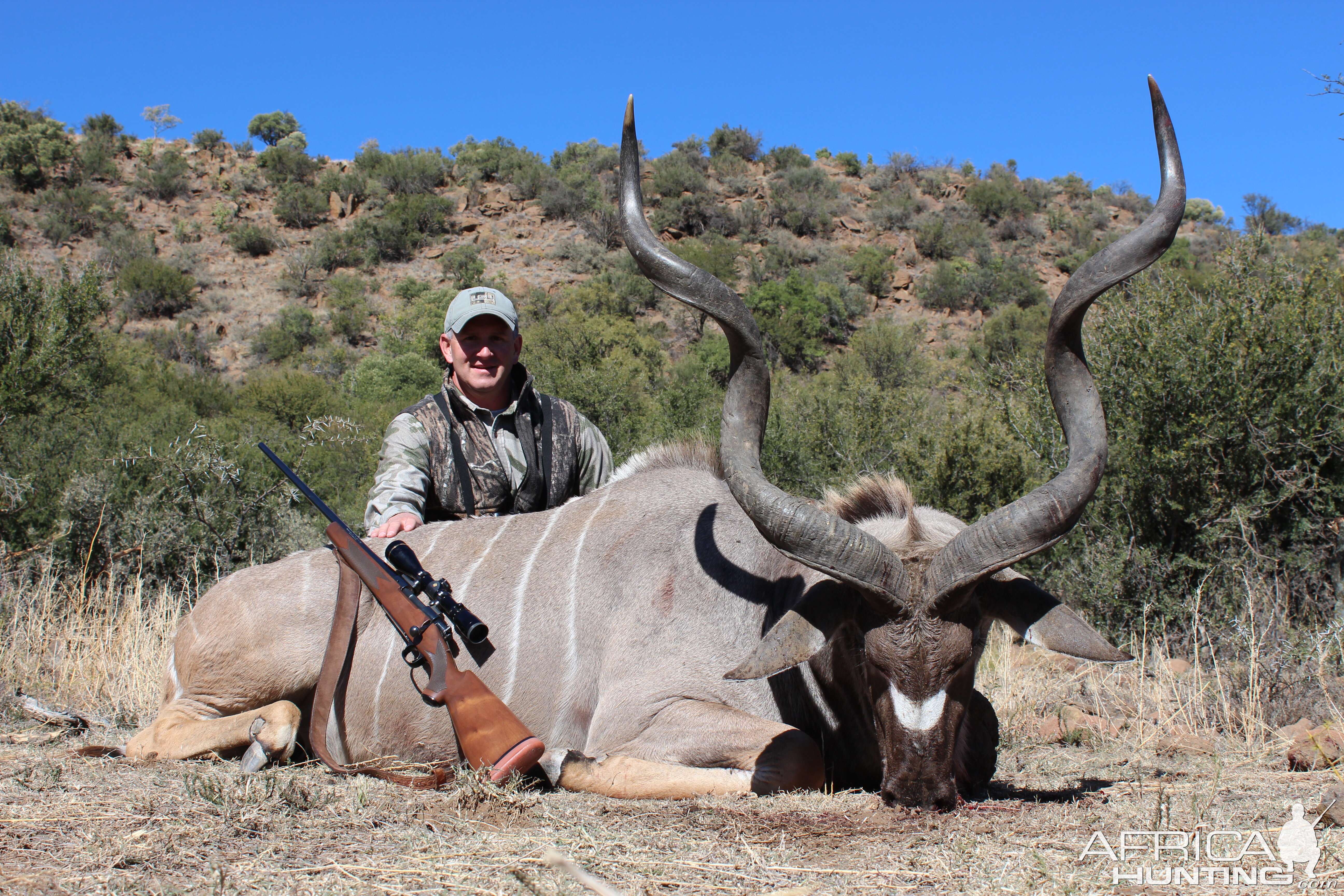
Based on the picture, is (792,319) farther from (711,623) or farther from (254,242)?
(711,623)

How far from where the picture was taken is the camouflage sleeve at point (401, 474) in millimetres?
4570

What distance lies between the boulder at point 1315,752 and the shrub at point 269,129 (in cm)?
4630

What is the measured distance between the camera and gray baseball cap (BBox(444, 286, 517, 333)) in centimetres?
502

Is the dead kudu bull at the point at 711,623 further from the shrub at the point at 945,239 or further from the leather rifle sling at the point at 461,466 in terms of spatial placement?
the shrub at the point at 945,239

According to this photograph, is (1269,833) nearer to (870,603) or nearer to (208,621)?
(870,603)

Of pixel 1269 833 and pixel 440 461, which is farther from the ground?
pixel 440 461

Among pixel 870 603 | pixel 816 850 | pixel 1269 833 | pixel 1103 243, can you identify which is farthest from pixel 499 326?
pixel 1103 243

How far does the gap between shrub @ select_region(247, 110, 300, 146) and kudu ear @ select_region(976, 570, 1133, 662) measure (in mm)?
46078

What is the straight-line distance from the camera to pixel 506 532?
4297 mm

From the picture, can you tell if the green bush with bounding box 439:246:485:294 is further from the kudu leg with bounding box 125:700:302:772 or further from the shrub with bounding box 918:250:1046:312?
the kudu leg with bounding box 125:700:302:772

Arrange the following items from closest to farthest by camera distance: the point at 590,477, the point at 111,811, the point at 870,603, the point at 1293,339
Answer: the point at 111,811 < the point at 870,603 < the point at 590,477 < the point at 1293,339

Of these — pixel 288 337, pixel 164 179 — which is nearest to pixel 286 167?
pixel 164 179

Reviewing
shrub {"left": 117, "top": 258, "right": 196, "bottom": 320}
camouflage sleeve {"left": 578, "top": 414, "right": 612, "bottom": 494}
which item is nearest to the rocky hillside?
shrub {"left": 117, "top": 258, "right": 196, "bottom": 320}

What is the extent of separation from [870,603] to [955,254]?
102ft
